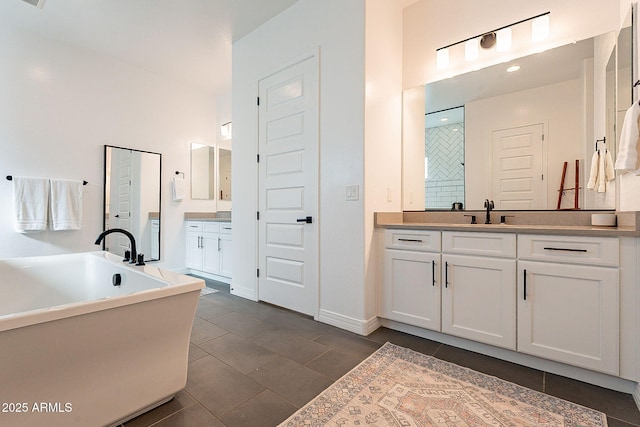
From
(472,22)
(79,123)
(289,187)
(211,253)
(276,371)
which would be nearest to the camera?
(276,371)

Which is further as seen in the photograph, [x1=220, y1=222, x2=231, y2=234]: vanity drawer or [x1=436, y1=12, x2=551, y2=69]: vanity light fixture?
[x1=220, y1=222, x2=231, y2=234]: vanity drawer

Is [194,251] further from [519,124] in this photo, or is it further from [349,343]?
[519,124]

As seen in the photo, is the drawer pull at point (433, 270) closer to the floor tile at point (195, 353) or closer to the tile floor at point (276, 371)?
the tile floor at point (276, 371)

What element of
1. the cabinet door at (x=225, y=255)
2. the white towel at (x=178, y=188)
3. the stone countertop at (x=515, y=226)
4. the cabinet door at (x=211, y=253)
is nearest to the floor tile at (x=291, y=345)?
the stone countertop at (x=515, y=226)

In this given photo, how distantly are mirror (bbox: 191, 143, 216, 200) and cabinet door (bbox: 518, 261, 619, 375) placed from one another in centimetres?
430

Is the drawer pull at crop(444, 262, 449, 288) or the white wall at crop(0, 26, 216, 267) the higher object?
the white wall at crop(0, 26, 216, 267)

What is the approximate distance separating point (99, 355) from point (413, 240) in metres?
1.97

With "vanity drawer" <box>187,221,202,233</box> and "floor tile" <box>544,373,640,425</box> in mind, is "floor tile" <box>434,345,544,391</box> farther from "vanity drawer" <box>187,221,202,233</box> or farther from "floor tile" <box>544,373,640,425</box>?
"vanity drawer" <box>187,221,202,233</box>

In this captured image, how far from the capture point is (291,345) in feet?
6.88

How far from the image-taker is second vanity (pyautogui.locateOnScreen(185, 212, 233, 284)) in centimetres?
382

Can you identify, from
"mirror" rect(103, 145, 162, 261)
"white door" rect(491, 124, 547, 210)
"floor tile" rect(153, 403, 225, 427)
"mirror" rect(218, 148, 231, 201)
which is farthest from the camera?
"mirror" rect(218, 148, 231, 201)

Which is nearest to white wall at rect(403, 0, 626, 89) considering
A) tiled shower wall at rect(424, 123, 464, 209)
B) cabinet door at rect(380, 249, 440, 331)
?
tiled shower wall at rect(424, 123, 464, 209)

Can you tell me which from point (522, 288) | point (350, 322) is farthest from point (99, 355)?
point (522, 288)

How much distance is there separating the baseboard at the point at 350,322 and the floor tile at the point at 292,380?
64 centimetres
